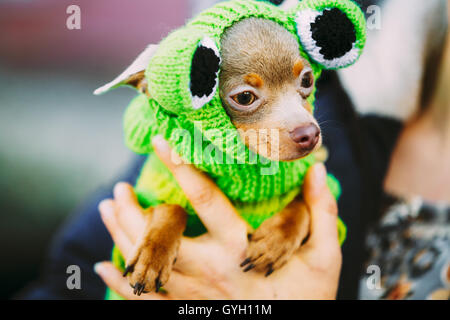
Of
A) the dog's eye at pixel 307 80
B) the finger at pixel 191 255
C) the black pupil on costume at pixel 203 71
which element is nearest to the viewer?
the black pupil on costume at pixel 203 71

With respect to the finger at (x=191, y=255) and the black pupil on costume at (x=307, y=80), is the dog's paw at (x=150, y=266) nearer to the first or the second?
the finger at (x=191, y=255)

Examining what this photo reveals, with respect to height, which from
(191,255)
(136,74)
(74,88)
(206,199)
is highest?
(136,74)

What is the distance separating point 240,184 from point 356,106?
0.46 meters

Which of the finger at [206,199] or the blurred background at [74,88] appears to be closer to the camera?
the finger at [206,199]

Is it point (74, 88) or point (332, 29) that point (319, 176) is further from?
point (74, 88)

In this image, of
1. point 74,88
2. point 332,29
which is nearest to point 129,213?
point 332,29

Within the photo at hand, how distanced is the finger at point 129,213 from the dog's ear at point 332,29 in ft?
1.51

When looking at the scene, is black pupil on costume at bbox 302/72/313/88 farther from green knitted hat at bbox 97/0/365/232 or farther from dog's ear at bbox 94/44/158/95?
dog's ear at bbox 94/44/158/95

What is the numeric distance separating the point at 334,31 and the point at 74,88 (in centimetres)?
100

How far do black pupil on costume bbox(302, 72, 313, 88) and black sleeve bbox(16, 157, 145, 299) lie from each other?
63 cm

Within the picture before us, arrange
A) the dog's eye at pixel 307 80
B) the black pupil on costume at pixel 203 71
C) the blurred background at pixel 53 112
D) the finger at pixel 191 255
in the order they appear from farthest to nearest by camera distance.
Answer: the blurred background at pixel 53 112, the finger at pixel 191 255, the dog's eye at pixel 307 80, the black pupil on costume at pixel 203 71

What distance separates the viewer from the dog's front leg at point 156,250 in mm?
656

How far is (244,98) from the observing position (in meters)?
0.60

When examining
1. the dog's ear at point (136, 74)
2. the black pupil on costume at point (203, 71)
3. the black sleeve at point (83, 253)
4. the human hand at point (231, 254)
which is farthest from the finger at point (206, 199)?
the black sleeve at point (83, 253)
